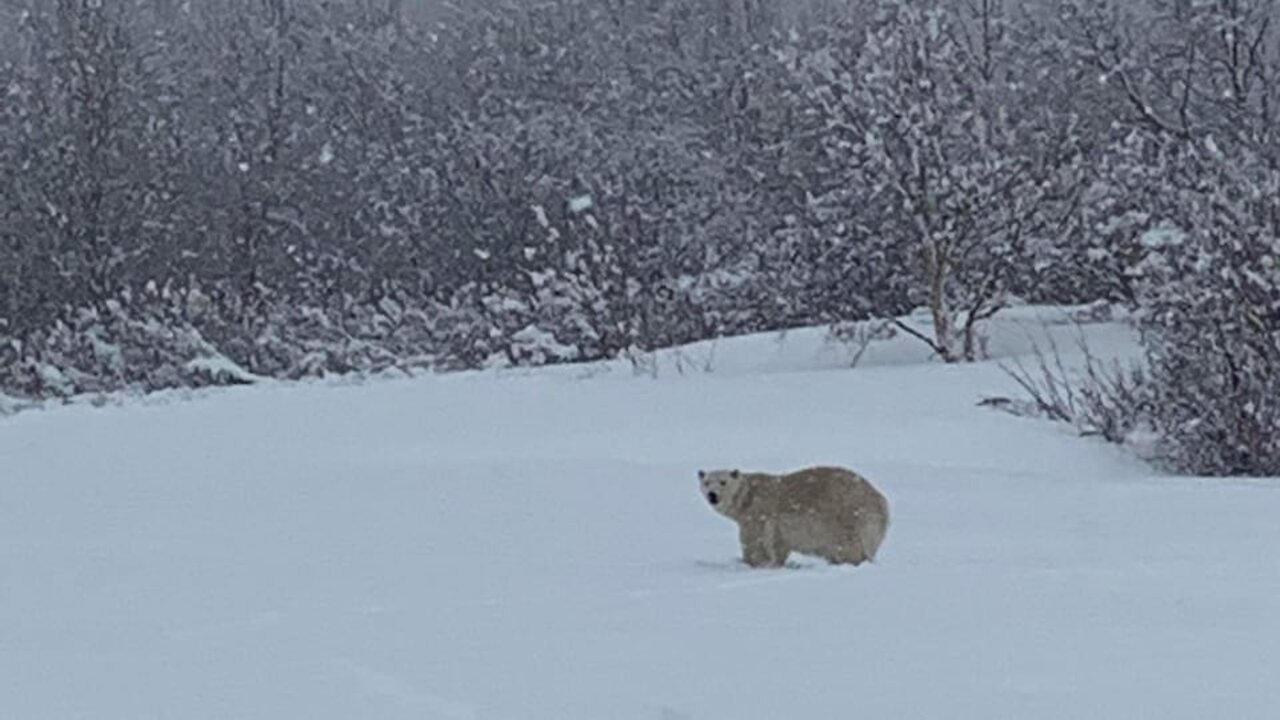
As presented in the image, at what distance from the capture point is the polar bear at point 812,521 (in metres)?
5.46

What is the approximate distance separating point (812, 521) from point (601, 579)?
30.8 inches

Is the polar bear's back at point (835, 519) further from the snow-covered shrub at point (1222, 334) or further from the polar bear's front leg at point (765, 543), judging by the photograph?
the snow-covered shrub at point (1222, 334)

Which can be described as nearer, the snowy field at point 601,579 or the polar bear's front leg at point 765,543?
the snowy field at point 601,579

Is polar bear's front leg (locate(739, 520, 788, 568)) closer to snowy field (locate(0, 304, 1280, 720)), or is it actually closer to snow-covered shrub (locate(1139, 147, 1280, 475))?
snowy field (locate(0, 304, 1280, 720))

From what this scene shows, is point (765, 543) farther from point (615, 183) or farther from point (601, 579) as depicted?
point (615, 183)

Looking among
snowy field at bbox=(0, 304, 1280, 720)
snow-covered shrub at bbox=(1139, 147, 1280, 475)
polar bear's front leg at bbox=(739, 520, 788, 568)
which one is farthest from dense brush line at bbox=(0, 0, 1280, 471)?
polar bear's front leg at bbox=(739, 520, 788, 568)

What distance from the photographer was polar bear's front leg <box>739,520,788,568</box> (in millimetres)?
5480


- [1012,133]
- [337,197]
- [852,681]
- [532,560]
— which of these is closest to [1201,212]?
[1012,133]

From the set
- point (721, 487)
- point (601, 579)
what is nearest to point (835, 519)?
point (721, 487)

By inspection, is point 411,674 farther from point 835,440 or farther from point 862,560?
point 835,440

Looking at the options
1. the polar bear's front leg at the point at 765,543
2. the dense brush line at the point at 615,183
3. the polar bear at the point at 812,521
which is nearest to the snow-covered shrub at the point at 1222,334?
the dense brush line at the point at 615,183

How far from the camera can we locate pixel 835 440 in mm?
11164

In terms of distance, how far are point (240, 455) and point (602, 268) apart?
9.46m

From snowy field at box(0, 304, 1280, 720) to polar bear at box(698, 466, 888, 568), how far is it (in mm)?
99
